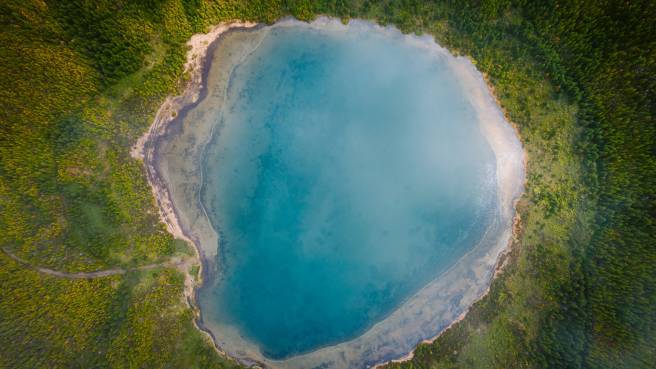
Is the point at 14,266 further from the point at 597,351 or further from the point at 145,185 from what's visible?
the point at 597,351

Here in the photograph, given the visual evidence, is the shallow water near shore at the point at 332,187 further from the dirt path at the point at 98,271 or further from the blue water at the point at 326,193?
the dirt path at the point at 98,271

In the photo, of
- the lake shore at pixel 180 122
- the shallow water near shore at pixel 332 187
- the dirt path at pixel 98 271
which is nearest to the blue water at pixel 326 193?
the shallow water near shore at pixel 332 187

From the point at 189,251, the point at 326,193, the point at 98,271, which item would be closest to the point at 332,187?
the point at 326,193

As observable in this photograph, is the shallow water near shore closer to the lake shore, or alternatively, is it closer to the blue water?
the blue water

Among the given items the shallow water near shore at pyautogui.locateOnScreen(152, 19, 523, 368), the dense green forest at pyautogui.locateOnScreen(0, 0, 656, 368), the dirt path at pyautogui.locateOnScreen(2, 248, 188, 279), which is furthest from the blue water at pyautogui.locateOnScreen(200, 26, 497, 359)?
the dirt path at pyautogui.locateOnScreen(2, 248, 188, 279)

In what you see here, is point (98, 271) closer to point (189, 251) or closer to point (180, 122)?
point (189, 251)
